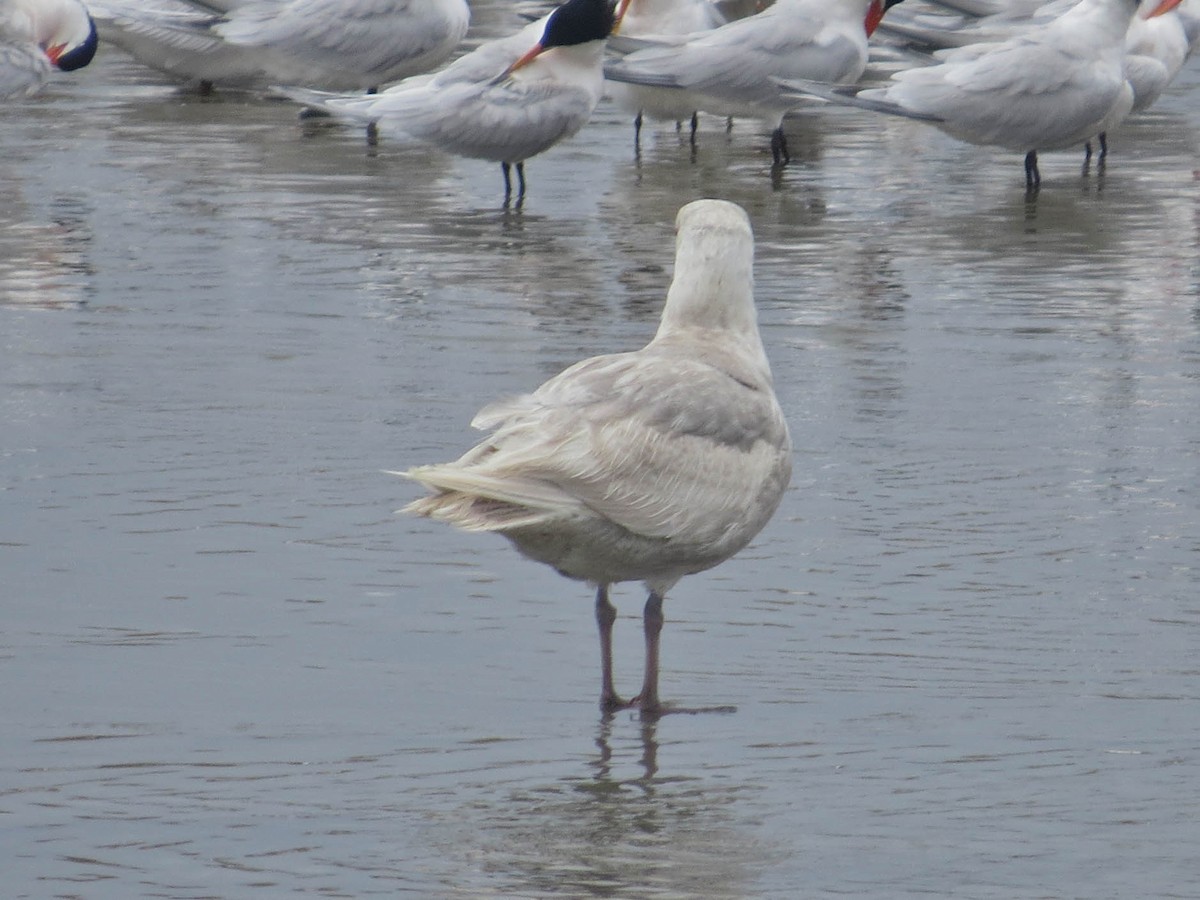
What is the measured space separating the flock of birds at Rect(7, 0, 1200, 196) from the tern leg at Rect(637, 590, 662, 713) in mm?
7277

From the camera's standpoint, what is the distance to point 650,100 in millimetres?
14406

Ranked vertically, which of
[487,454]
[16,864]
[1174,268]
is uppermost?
[487,454]

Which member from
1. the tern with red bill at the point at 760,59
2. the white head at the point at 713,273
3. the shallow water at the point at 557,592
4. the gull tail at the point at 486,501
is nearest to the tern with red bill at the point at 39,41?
the tern with red bill at the point at 760,59

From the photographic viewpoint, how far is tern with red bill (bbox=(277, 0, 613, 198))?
12.3 meters

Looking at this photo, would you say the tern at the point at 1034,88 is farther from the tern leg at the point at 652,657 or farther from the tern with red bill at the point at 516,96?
the tern leg at the point at 652,657

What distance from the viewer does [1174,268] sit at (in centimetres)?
1067

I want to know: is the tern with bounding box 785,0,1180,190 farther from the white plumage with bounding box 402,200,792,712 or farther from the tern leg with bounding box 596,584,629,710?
the tern leg with bounding box 596,584,629,710

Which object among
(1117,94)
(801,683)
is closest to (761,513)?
(801,683)

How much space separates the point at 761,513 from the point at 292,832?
1404 millimetres

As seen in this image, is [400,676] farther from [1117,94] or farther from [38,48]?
[38,48]

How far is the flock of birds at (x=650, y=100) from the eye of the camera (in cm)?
494

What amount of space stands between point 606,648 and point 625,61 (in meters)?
9.37

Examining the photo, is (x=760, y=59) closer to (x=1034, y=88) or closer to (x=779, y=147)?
(x=779, y=147)

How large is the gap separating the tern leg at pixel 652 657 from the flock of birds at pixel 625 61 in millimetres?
7277
